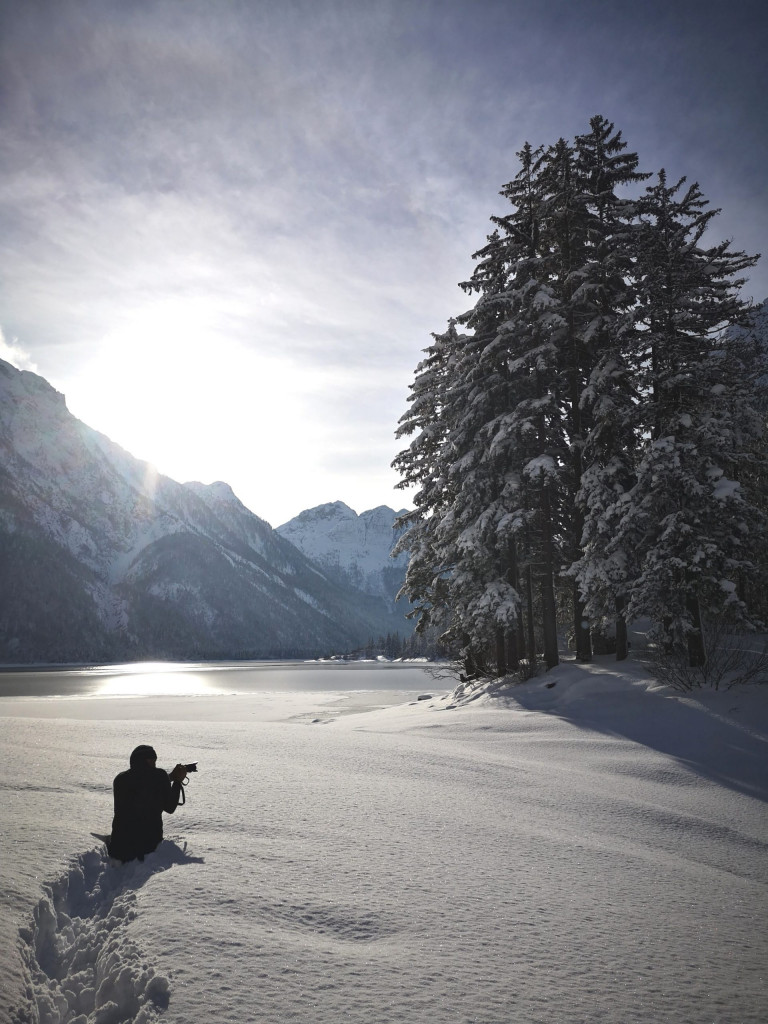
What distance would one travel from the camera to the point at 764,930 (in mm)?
3809

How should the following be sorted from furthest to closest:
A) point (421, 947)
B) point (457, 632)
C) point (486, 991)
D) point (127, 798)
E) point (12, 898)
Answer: point (457, 632), point (127, 798), point (12, 898), point (421, 947), point (486, 991)

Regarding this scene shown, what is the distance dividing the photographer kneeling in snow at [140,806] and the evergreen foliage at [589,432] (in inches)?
471

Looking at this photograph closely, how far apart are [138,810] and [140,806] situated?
3 cm

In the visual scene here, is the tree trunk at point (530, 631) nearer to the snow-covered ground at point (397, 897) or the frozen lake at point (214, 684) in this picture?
the frozen lake at point (214, 684)

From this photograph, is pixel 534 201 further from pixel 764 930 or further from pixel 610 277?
pixel 764 930

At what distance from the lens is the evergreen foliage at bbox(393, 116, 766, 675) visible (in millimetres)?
13742

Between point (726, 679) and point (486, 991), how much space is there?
40.4 feet

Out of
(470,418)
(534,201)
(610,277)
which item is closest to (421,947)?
(470,418)

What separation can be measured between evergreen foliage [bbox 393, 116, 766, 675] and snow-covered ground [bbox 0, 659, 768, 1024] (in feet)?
21.9

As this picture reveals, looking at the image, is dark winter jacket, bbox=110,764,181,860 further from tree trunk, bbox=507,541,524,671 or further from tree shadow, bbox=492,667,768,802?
tree trunk, bbox=507,541,524,671

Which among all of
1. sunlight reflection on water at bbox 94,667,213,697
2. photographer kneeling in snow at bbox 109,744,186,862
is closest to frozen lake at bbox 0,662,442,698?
sunlight reflection on water at bbox 94,667,213,697

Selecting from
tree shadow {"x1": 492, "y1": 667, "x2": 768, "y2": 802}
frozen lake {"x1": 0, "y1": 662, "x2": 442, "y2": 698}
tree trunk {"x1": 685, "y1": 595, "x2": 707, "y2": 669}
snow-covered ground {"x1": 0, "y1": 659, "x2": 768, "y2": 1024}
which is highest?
tree trunk {"x1": 685, "y1": 595, "x2": 707, "y2": 669}

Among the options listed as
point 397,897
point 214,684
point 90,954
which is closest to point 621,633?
point 397,897

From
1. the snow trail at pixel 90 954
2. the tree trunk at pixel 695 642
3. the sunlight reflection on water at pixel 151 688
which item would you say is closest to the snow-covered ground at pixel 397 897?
the snow trail at pixel 90 954
